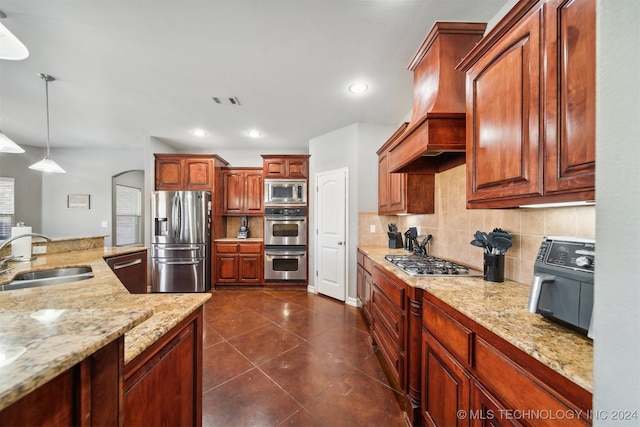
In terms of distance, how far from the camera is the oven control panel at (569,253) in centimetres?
77

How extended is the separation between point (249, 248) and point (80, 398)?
12.3 feet

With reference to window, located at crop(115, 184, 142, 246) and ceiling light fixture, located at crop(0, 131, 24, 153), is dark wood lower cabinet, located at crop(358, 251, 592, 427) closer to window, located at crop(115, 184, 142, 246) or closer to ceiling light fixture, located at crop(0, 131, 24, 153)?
ceiling light fixture, located at crop(0, 131, 24, 153)

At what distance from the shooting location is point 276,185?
399 centimetres

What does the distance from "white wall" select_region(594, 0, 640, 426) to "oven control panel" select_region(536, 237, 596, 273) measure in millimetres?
364

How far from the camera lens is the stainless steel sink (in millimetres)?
1610

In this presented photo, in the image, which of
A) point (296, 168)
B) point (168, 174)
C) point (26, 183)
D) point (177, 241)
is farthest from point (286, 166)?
point (26, 183)

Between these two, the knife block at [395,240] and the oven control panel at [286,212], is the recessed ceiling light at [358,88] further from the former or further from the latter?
the oven control panel at [286,212]

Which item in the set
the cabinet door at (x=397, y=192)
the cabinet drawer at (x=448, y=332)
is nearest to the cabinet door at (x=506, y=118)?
the cabinet drawer at (x=448, y=332)

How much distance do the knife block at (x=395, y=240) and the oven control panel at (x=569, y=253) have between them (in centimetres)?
199

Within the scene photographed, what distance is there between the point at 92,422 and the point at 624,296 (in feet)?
3.67

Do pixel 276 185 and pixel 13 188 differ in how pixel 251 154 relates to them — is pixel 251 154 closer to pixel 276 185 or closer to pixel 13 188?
pixel 276 185

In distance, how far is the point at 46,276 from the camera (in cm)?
184

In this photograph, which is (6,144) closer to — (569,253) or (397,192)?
(397,192)

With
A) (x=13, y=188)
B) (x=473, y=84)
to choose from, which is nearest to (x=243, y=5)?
(x=473, y=84)
